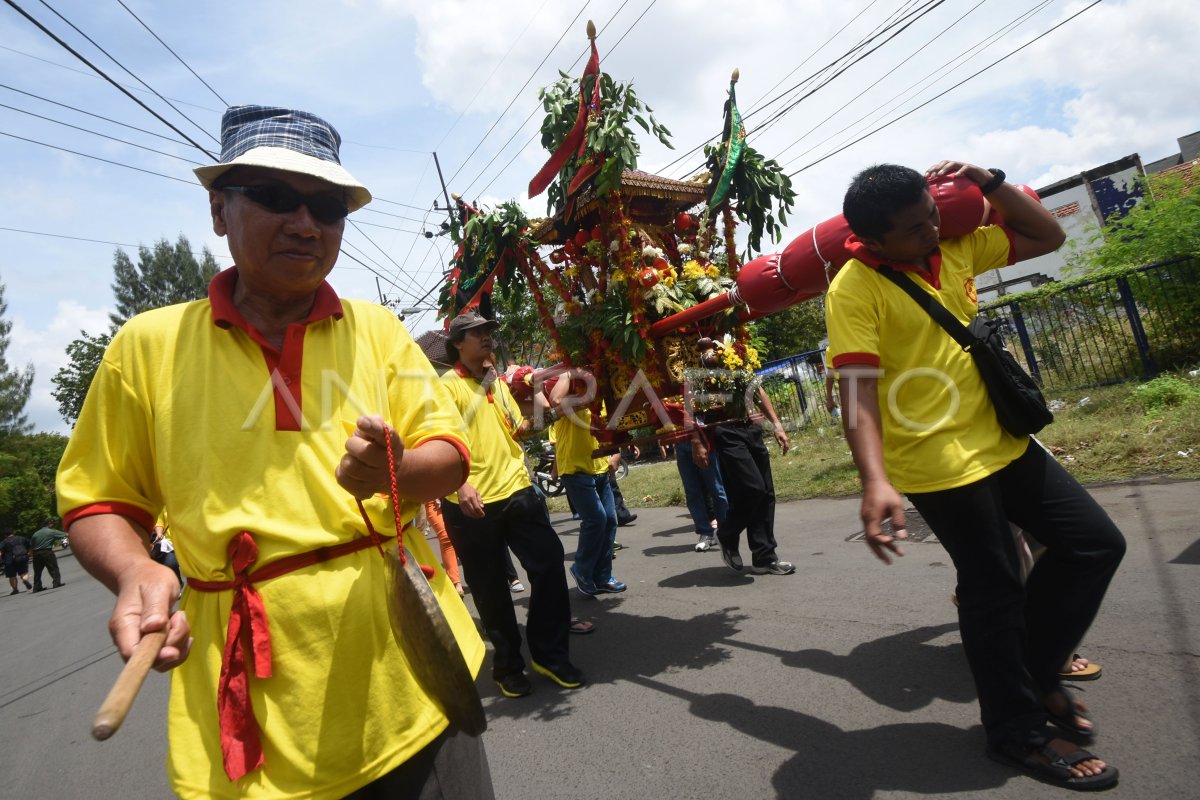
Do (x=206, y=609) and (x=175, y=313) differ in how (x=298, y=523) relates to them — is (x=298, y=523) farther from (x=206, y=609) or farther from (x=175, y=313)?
(x=175, y=313)

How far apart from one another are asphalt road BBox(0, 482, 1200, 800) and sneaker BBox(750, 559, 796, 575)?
0.39 ft

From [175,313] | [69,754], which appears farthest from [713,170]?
[69,754]

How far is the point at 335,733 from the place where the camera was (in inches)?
54.6

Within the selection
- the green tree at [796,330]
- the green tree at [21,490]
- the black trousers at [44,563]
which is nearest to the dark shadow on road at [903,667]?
the green tree at [796,330]

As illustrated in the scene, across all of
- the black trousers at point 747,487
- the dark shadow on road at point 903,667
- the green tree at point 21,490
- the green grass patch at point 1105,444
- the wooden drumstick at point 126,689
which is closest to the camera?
the wooden drumstick at point 126,689

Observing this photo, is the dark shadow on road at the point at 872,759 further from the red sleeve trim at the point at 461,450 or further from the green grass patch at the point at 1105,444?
the green grass patch at the point at 1105,444

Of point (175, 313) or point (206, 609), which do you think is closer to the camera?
point (206, 609)

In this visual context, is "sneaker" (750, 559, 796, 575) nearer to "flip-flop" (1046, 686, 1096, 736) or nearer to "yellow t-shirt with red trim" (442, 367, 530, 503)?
"yellow t-shirt with red trim" (442, 367, 530, 503)

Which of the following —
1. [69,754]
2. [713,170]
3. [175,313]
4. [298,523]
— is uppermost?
[713,170]

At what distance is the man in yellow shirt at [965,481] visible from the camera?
239cm

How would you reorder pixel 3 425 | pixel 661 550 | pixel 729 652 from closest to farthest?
pixel 729 652
pixel 661 550
pixel 3 425

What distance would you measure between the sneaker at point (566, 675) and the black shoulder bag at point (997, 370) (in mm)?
2636

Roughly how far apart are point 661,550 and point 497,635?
3.59 m

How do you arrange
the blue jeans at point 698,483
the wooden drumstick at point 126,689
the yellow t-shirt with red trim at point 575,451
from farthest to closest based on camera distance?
the blue jeans at point 698,483
the yellow t-shirt with red trim at point 575,451
the wooden drumstick at point 126,689
